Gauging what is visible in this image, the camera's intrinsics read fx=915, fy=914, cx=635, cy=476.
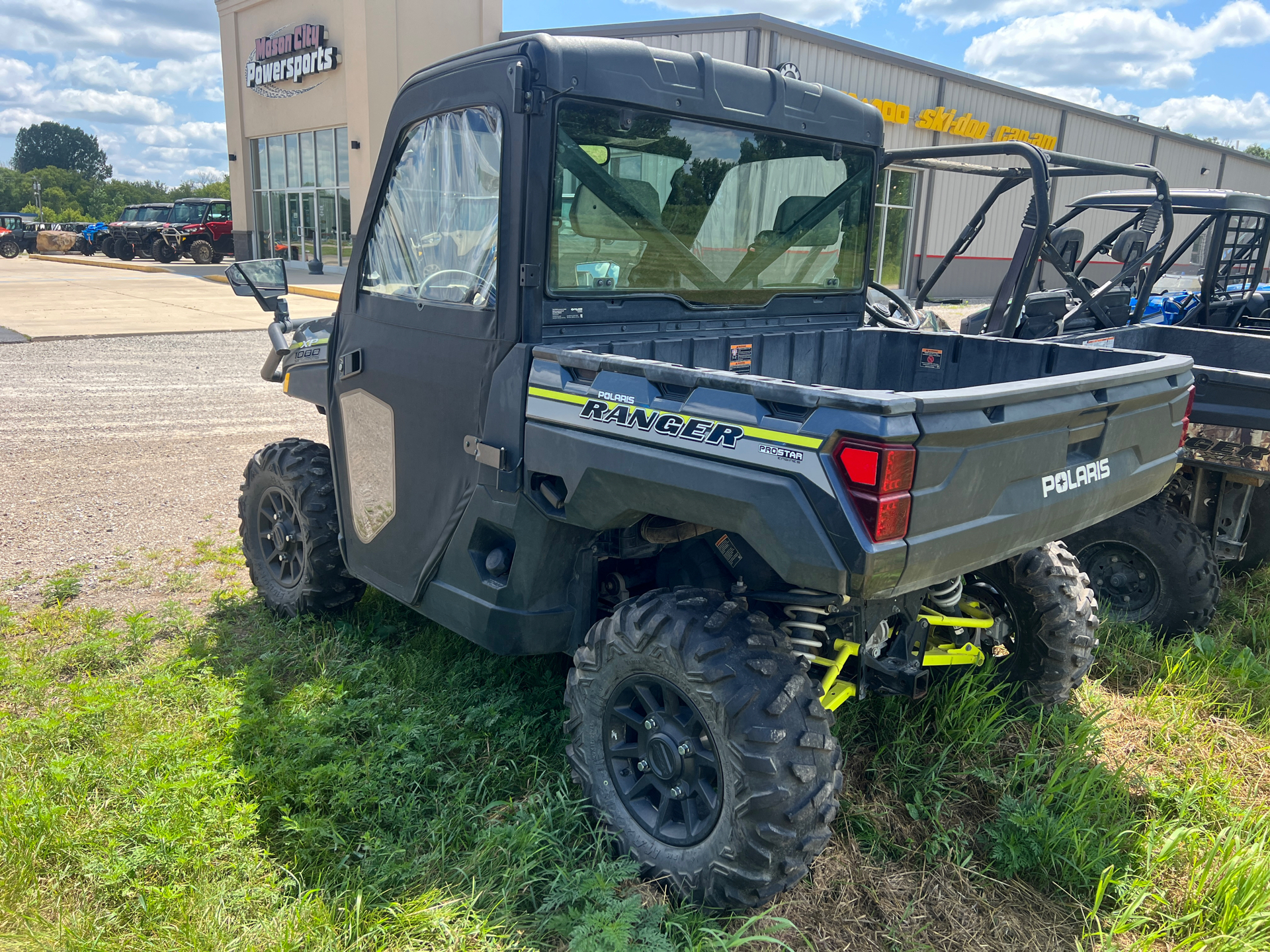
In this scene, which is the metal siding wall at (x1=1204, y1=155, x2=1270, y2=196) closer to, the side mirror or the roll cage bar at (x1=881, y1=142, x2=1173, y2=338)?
the roll cage bar at (x1=881, y1=142, x2=1173, y2=338)

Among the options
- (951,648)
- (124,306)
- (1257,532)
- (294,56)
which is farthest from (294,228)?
(951,648)

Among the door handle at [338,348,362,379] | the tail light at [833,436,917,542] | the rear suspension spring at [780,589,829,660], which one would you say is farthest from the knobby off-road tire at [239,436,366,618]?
the tail light at [833,436,917,542]

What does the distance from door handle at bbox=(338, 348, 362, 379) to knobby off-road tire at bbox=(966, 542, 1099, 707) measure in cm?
252

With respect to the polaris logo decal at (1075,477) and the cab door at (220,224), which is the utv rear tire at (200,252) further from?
the polaris logo decal at (1075,477)

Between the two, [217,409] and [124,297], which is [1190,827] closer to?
[217,409]

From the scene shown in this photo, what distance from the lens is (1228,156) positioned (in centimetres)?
3275

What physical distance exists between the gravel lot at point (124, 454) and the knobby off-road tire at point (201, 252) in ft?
60.2

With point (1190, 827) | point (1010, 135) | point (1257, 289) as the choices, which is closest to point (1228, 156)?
point (1010, 135)

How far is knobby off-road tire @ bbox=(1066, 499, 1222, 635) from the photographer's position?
14.0 feet

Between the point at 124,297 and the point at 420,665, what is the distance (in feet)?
59.0

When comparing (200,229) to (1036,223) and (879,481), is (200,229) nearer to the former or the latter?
(1036,223)

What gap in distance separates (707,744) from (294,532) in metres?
2.38

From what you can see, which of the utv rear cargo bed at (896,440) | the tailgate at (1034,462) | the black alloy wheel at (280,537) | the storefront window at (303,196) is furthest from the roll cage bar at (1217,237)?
the storefront window at (303,196)

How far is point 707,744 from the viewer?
253 cm
